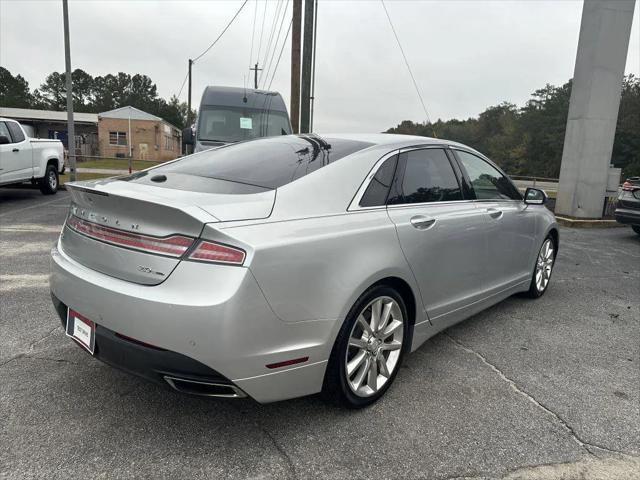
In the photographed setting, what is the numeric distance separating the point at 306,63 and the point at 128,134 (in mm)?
39022

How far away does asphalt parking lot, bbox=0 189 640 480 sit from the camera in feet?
7.27

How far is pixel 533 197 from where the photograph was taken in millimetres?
4547

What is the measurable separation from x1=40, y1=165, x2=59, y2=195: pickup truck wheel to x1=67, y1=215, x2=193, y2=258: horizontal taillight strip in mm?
10596

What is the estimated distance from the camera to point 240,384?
2.10 m

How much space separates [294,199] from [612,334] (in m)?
3.40

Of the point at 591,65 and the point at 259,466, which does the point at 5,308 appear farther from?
the point at 591,65

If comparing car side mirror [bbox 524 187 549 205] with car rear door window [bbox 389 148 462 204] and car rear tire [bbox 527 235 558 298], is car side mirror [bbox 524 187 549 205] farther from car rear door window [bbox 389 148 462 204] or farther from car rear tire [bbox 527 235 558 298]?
car rear door window [bbox 389 148 462 204]

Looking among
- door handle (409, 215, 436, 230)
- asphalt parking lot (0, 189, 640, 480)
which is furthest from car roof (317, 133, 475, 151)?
asphalt parking lot (0, 189, 640, 480)

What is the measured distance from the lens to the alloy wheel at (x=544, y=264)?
193 inches

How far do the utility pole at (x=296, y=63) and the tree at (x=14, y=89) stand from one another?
93522 mm

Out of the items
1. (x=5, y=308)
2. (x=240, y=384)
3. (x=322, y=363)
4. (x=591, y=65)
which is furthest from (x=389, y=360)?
(x=591, y=65)

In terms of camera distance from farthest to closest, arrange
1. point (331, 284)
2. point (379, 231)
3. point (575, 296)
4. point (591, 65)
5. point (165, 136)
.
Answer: point (165, 136) < point (591, 65) < point (575, 296) < point (379, 231) < point (331, 284)

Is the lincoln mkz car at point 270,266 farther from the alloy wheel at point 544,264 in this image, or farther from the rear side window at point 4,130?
the rear side window at point 4,130

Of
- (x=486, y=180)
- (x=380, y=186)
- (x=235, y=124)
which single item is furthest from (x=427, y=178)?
(x=235, y=124)
